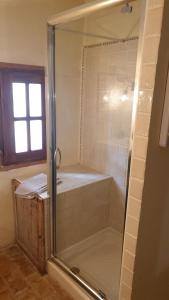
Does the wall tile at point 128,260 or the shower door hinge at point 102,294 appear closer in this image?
the wall tile at point 128,260

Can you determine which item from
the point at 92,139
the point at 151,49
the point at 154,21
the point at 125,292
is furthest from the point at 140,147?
the point at 92,139

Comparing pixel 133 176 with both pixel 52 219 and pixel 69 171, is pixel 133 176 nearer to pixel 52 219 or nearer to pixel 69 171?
pixel 52 219

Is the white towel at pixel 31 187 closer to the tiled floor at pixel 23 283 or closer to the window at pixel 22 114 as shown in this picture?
the window at pixel 22 114

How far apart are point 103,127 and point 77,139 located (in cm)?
39

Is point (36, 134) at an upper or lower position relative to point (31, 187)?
upper

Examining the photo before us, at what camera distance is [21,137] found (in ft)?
7.11

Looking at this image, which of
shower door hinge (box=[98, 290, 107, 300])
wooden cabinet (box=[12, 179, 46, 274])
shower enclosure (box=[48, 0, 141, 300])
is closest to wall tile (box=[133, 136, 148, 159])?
shower enclosure (box=[48, 0, 141, 300])

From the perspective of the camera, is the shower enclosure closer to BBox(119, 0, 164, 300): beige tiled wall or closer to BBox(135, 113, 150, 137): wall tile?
BBox(119, 0, 164, 300): beige tiled wall

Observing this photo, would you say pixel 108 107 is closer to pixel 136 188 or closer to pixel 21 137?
pixel 21 137

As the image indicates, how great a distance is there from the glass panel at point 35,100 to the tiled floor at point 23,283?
4.60 ft

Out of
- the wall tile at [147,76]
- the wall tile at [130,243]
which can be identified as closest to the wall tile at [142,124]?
the wall tile at [147,76]

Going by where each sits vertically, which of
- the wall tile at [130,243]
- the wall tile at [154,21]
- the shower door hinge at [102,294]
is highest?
the wall tile at [154,21]

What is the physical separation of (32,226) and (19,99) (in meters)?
1.15

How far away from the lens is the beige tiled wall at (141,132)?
0.88 meters
